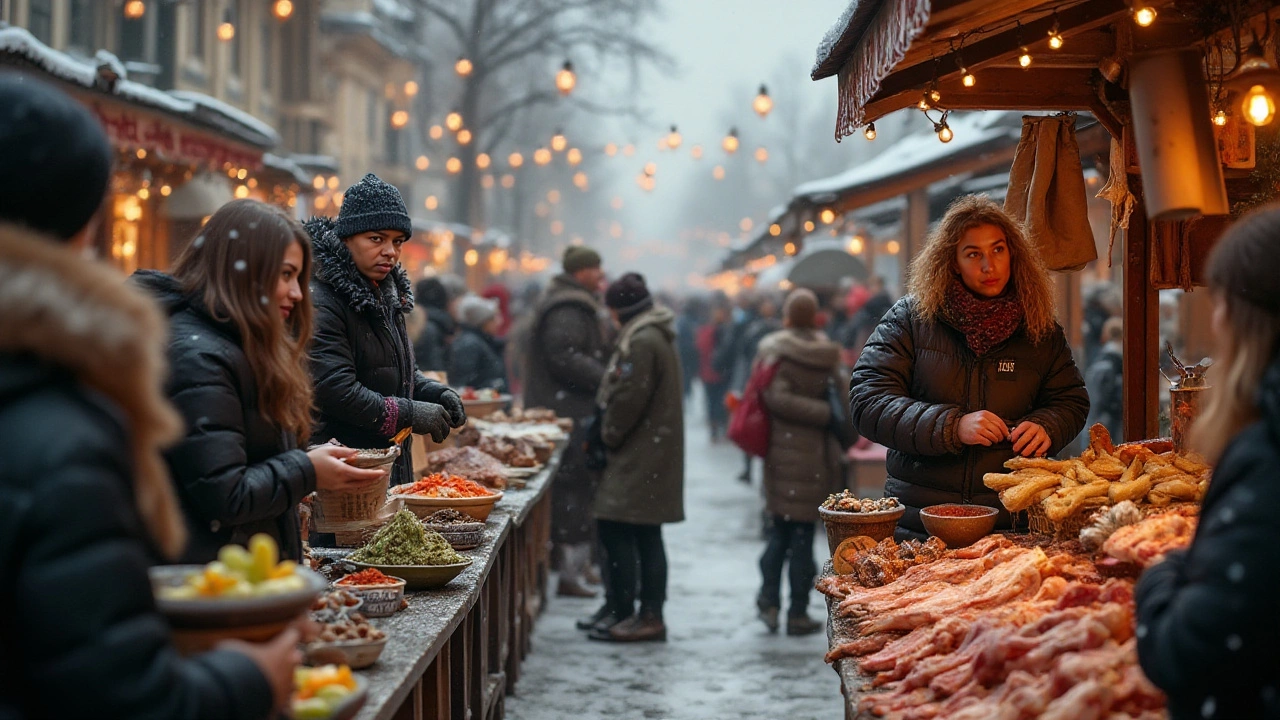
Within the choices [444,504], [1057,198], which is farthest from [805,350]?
[444,504]

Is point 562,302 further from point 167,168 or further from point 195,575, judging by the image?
point 195,575

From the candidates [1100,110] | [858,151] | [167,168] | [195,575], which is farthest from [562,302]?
[858,151]

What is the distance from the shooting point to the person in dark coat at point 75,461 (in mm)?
2008

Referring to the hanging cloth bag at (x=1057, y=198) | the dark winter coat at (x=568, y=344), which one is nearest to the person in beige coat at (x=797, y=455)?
the dark winter coat at (x=568, y=344)

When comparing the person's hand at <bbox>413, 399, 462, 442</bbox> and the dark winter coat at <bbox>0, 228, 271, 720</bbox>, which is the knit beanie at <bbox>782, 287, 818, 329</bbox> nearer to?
the person's hand at <bbox>413, 399, 462, 442</bbox>

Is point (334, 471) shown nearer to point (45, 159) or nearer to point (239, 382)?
point (239, 382)

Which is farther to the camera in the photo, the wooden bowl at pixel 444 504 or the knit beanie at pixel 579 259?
the knit beanie at pixel 579 259

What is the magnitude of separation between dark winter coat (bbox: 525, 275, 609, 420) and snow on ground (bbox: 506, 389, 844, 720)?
1.72 m

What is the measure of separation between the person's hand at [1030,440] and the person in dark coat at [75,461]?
3578mm

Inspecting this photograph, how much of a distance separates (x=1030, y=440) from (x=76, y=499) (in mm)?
3996

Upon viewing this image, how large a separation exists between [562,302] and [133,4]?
5400mm

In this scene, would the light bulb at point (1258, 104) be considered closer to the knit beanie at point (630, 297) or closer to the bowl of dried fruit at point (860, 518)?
the bowl of dried fruit at point (860, 518)

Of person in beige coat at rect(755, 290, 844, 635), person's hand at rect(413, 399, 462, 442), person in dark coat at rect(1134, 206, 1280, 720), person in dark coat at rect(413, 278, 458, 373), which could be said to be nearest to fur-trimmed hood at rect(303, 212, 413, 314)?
person's hand at rect(413, 399, 462, 442)

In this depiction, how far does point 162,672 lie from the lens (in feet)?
7.02
